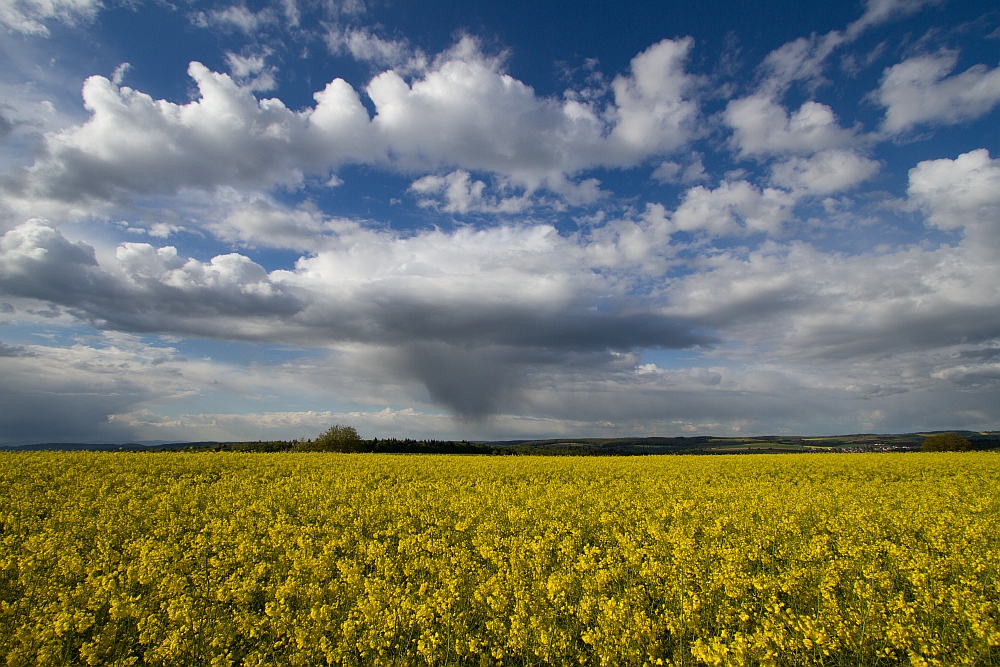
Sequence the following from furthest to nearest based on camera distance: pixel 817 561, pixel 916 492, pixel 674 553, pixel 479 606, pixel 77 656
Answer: pixel 916 492, pixel 817 561, pixel 674 553, pixel 479 606, pixel 77 656

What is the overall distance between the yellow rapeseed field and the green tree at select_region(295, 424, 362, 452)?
1804 inches

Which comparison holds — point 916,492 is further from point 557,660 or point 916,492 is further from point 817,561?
point 557,660

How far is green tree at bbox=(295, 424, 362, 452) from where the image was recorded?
60500mm

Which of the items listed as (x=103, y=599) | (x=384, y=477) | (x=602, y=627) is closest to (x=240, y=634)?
(x=103, y=599)

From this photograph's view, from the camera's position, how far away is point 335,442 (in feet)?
200

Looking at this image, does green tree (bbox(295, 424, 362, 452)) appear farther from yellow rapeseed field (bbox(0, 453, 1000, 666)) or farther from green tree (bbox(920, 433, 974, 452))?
green tree (bbox(920, 433, 974, 452))

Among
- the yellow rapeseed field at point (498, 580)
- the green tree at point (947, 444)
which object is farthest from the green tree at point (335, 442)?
the green tree at point (947, 444)

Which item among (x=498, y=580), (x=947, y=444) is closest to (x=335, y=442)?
(x=498, y=580)

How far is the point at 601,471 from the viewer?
993 inches

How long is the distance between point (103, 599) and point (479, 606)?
5.82 m

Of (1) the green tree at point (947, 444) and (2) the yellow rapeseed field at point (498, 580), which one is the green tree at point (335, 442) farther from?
(1) the green tree at point (947, 444)

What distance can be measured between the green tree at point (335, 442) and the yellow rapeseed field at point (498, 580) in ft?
150

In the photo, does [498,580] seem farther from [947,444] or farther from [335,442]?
[947,444]

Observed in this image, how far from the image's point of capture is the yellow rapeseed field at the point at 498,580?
240 inches
